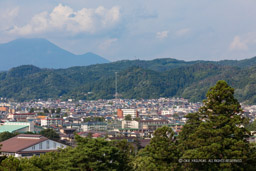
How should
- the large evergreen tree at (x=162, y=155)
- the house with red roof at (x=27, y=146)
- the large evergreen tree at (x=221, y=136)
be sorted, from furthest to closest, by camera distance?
the house with red roof at (x=27, y=146), the large evergreen tree at (x=162, y=155), the large evergreen tree at (x=221, y=136)

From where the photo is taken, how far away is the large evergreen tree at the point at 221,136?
19984 mm

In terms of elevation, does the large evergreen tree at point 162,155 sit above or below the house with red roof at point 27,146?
above

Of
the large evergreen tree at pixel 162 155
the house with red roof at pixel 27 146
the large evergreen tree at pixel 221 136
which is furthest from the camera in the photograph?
the house with red roof at pixel 27 146

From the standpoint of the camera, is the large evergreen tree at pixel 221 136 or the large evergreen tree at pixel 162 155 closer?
the large evergreen tree at pixel 221 136

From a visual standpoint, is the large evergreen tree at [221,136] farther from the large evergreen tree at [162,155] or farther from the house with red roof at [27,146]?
the house with red roof at [27,146]

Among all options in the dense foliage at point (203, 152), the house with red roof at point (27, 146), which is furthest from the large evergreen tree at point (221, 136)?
the house with red roof at point (27, 146)

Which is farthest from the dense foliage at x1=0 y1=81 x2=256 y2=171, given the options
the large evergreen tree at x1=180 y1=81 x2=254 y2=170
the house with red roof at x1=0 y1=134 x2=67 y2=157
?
the house with red roof at x1=0 y1=134 x2=67 y2=157

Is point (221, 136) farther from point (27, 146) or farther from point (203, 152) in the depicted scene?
point (27, 146)

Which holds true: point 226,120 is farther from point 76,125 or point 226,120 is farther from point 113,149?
point 76,125

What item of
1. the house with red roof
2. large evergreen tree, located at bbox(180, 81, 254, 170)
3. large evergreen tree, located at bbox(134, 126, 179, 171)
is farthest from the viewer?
the house with red roof

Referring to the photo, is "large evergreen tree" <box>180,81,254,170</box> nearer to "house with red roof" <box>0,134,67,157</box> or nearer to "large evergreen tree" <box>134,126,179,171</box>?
"large evergreen tree" <box>134,126,179,171</box>

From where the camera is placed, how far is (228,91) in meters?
21.5

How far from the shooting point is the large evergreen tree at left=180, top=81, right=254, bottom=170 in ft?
65.6

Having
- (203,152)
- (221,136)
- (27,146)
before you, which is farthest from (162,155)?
(27,146)
